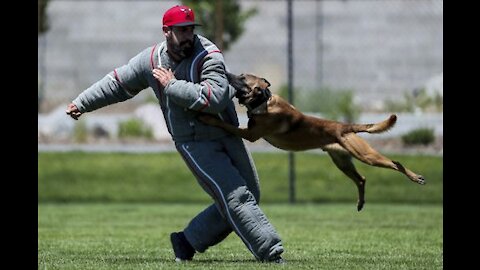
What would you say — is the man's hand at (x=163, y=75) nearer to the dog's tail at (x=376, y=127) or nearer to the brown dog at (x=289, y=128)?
the brown dog at (x=289, y=128)

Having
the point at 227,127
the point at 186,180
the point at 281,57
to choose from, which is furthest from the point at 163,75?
the point at 281,57

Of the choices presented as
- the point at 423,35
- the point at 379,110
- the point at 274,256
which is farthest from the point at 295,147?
the point at 423,35

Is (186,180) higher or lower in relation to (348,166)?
lower

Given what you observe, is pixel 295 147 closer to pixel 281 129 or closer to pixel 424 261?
pixel 281 129

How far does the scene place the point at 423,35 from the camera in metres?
19.7

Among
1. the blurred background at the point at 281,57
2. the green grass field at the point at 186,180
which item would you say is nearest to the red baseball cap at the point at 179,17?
the green grass field at the point at 186,180

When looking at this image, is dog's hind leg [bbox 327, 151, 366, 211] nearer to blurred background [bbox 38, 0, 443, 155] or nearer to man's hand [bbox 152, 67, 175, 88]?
man's hand [bbox 152, 67, 175, 88]

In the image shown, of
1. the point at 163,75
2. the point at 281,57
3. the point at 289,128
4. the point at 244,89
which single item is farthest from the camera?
the point at 281,57

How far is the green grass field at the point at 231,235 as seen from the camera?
27.4 feet

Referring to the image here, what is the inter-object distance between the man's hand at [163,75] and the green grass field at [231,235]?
1.20 meters

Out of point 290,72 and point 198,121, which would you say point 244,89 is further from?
point 290,72

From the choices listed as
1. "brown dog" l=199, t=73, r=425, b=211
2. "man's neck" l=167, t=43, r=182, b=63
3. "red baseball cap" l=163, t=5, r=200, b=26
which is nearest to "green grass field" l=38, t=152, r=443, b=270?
"brown dog" l=199, t=73, r=425, b=211

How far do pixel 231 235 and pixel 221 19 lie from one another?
665cm

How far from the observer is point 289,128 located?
834cm
